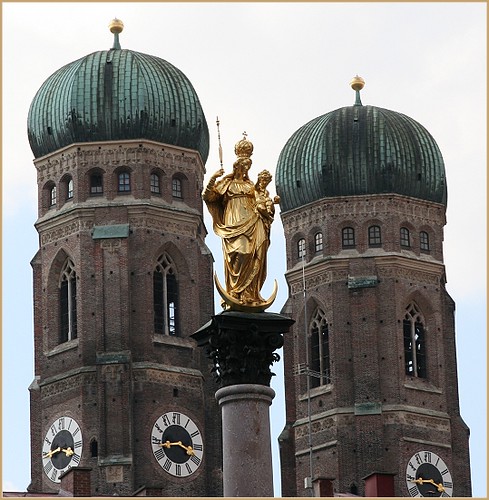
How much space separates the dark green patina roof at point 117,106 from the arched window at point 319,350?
7.19m

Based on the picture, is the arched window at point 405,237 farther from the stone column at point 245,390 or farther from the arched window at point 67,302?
the stone column at point 245,390

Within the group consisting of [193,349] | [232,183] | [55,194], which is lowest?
[232,183]

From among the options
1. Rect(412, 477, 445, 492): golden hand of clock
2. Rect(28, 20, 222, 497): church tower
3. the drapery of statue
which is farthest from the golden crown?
Rect(412, 477, 445, 492): golden hand of clock

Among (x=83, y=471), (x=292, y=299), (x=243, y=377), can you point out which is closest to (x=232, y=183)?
(x=243, y=377)

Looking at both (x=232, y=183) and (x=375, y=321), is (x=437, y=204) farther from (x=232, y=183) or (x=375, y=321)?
(x=232, y=183)

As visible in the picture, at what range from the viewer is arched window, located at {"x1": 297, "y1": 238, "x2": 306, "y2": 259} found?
99250mm

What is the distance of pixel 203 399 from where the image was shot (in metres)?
92.0

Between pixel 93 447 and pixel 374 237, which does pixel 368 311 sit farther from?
pixel 93 447

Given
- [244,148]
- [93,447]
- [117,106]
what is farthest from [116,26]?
[244,148]

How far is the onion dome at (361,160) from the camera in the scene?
98250 millimetres

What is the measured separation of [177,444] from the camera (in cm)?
9044

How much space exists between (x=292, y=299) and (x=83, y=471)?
56.4 ft

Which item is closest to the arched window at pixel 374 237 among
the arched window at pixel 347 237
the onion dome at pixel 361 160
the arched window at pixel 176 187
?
the arched window at pixel 347 237

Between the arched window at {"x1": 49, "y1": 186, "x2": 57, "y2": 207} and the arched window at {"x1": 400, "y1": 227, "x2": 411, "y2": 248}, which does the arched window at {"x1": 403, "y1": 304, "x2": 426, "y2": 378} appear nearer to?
the arched window at {"x1": 400, "y1": 227, "x2": 411, "y2": 248}
